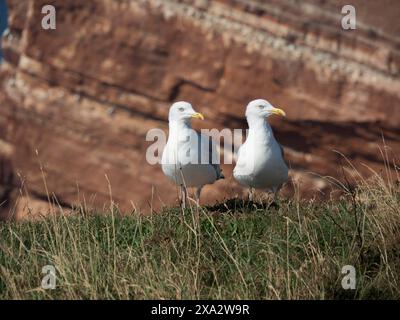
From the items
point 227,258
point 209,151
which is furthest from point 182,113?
point 227,258

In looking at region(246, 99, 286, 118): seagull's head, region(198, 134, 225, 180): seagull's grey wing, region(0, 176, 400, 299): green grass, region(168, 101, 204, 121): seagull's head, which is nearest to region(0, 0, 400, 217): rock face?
region(246, 99, 286, 118): seagull's head

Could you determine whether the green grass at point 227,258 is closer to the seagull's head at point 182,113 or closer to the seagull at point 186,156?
the seagull at point 186,156

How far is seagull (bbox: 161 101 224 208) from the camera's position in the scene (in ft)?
27.3

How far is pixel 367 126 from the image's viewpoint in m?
30.4

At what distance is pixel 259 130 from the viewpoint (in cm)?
880

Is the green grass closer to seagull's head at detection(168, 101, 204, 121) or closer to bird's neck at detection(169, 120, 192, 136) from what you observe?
bird's neck at detection(169, 120, 192, 136)

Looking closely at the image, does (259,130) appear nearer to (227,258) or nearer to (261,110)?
(261,110)

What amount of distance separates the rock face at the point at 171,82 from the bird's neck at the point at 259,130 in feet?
67.3

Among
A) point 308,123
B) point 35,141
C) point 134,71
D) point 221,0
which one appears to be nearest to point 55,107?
point 35,141

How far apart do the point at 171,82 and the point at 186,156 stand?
2560cm

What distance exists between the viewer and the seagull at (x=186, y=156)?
27.3ft

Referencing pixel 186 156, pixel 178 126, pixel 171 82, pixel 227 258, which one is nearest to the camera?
pixel 227 258

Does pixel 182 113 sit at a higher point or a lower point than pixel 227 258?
higher
